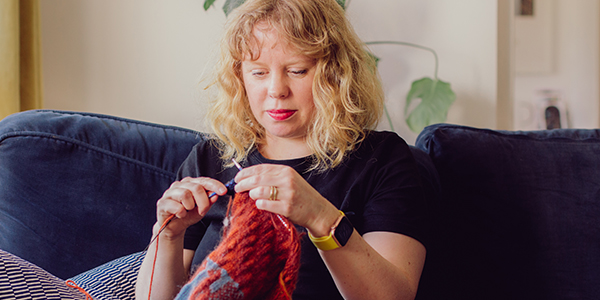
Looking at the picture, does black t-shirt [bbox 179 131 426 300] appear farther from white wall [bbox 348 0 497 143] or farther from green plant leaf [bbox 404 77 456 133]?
white wall [bbox 348 0 497 143]

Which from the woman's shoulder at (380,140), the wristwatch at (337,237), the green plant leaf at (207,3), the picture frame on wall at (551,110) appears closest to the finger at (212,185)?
the wristwatch at (337,237)

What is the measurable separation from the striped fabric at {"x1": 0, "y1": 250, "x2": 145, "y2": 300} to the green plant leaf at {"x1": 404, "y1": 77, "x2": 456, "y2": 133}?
1.19 m

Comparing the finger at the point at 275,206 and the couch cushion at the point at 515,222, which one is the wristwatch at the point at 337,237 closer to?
the finger at the point at 275,206

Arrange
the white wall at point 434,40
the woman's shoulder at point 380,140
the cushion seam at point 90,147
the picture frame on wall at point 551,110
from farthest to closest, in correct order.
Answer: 1. the picture frame on wall at point 551,110
2. the white wall at point 434,40
3. the cushion seam at point 90,147
4. the woman's shoulder at point 380,140

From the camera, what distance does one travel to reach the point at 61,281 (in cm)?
73

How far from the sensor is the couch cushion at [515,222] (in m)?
1.10

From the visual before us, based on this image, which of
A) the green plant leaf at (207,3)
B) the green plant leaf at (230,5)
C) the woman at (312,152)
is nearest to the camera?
the woman at (312,152)

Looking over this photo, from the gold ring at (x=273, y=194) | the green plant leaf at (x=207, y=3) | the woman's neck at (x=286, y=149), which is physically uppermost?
the green plant leaf at (x=207, y=3)

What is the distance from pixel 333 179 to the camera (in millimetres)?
923

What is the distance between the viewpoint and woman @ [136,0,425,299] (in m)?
0.75

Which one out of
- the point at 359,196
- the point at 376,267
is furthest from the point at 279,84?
the point at 376,267

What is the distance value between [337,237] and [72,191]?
75 cm

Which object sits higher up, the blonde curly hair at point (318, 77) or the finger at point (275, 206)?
the blonde curly hair at point (318, 77)

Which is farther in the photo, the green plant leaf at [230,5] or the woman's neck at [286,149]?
the green plant leaf at [230,5]
